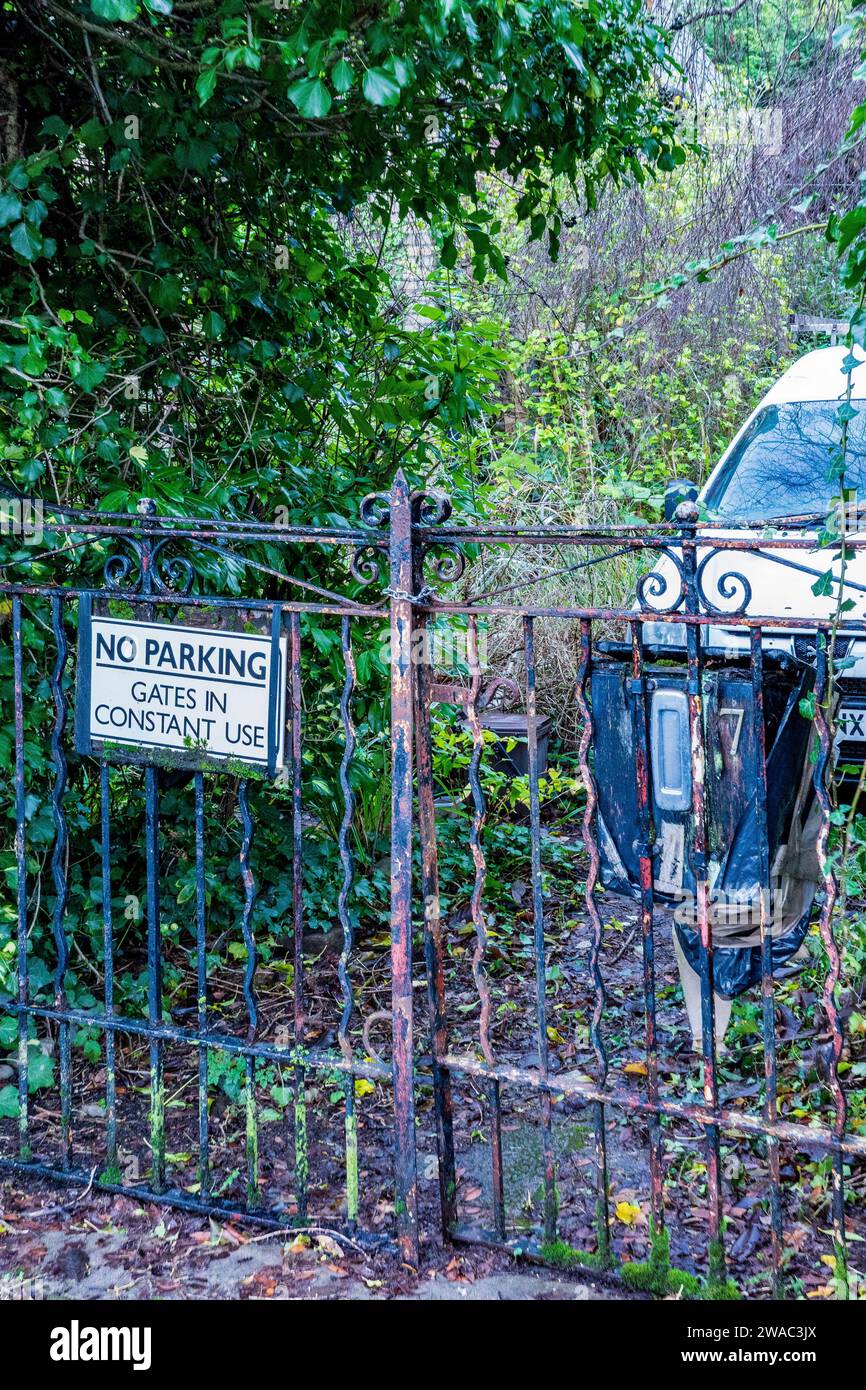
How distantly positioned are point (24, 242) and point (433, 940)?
212 cm

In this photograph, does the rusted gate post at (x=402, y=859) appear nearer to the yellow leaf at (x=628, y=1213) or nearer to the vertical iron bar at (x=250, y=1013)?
the vertical iron bar at (x=250, y=1013)

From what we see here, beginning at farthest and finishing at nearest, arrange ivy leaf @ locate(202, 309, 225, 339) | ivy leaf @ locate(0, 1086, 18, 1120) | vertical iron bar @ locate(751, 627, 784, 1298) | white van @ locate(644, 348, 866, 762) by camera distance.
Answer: white van @ locate(644, 348, 866, 762) → ivy leaf @ locate(202, 309, 225, 339) → ivy leaf @ locate(0, 1086, 18, 1120) → vertical iron bar @ locate(751, 627, 784, 1298)

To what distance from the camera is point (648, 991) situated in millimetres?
2578

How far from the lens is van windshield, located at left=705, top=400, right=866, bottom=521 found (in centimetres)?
551

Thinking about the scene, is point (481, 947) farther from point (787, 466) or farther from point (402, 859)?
point (787, 466)

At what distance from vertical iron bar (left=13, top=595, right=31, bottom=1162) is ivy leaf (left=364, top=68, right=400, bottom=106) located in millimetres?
1564

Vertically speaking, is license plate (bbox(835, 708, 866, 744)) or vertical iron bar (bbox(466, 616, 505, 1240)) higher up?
license plate (bbox(835, 708, 866, 744))

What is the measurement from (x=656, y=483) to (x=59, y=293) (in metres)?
5.50

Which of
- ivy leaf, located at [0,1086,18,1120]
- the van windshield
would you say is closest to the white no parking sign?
ivy leaf, located at [0,1086,18,1120]

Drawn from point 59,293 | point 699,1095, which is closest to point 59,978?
point 699,1095

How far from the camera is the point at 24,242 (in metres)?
3.14

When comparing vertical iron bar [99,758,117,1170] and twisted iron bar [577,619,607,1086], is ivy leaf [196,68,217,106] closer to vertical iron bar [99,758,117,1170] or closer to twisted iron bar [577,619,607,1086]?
twisted iron bar [577,619,607,1086]

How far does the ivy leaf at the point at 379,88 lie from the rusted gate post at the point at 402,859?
2.61 feet

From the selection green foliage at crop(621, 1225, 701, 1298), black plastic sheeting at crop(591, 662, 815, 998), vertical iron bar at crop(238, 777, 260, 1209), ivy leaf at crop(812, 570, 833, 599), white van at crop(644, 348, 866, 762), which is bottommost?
green foliage at crop(621, 1225, 701, 1298)
